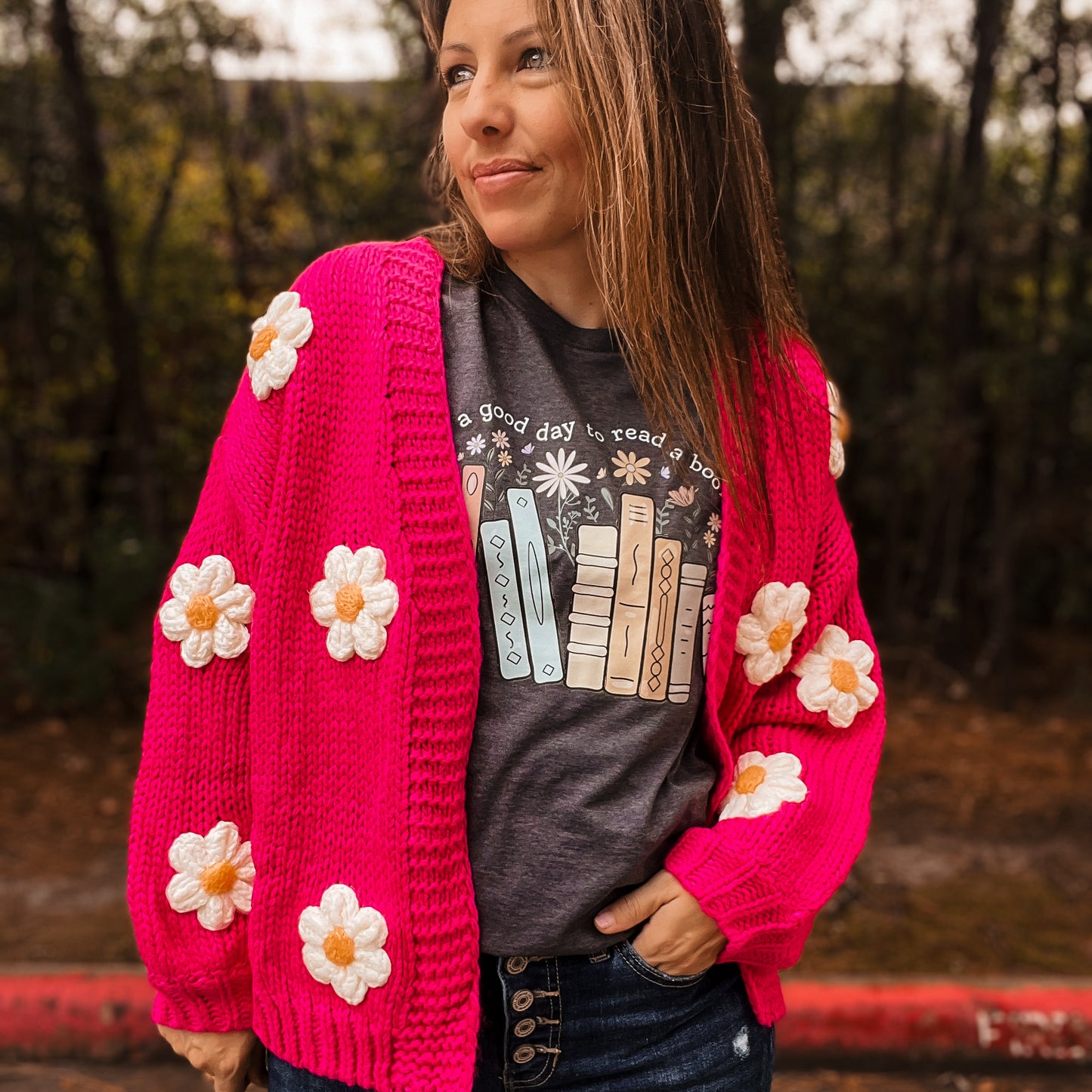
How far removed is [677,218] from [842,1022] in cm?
235

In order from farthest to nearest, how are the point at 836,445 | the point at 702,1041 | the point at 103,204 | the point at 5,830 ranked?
the point at 103,204, the point at 5,830, the point at 836,445, the point at 702,1041

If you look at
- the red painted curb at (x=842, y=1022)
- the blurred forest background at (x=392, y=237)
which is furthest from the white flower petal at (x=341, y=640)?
the blurred forest background at (x=392, y=237)

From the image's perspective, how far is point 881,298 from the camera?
5.41 m

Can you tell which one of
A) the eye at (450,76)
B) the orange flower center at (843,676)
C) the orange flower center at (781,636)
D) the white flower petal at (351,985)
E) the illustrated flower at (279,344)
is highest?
the eye at (450,76)

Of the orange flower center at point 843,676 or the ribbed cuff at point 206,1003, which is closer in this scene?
the ribbed cuff at point 206,1003

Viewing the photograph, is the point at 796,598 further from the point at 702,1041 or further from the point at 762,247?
the point at 702,1041

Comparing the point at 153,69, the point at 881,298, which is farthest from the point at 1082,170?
the point at 153,69

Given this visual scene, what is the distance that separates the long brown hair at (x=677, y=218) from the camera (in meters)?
1.24

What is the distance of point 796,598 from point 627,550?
26 cm

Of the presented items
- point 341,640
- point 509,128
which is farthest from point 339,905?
point 509,128

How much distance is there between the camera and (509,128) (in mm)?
1257

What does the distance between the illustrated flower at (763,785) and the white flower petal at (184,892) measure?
0.61 m

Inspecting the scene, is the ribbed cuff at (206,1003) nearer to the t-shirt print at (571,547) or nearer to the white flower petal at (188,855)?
the white flower petal at (188,855)

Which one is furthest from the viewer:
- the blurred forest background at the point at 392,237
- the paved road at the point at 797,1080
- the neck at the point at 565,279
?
the blurred forest background at the point at 392,237
